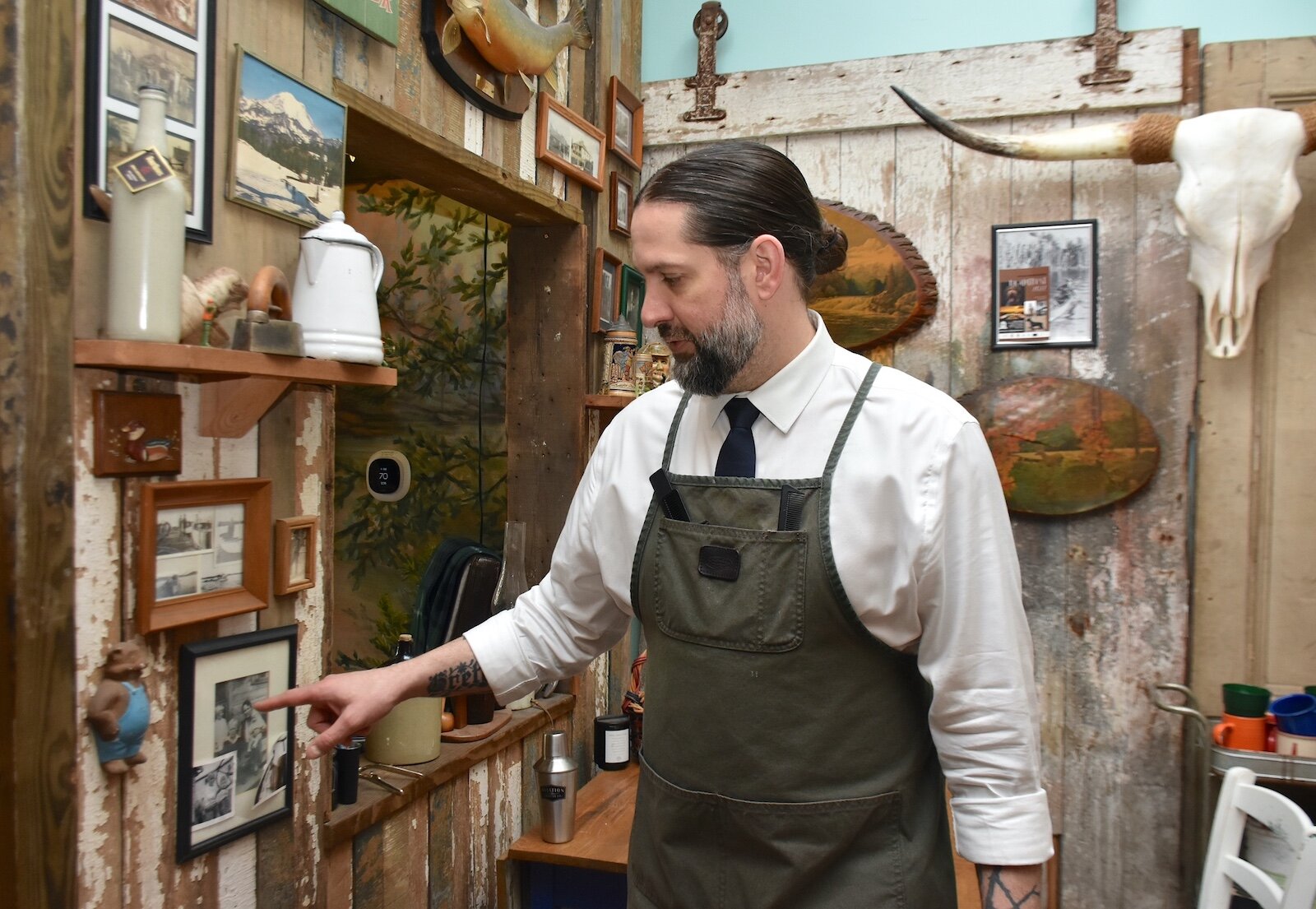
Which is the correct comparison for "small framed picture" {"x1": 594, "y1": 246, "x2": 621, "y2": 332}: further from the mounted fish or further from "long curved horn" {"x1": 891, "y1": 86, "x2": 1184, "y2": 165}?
"long curved horn" {"x1": 891, "y1": 86, "x2": 1184, "y2": 165}

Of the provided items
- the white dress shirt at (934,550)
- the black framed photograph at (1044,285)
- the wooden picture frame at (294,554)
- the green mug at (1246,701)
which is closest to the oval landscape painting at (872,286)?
the black framed photograph at (1044,285)

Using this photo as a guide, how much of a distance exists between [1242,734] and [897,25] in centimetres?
207

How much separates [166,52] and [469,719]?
5.04 ft

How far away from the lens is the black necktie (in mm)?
1361

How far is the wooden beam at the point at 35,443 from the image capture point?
105cm

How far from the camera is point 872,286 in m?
2.80

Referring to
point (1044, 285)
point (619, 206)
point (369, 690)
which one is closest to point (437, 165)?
point (619, 206)

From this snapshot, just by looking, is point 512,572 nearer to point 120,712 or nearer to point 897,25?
point 120,712

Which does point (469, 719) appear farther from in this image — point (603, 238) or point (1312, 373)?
point (1312, 373)

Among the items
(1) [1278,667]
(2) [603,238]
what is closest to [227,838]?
(2) [603,238]

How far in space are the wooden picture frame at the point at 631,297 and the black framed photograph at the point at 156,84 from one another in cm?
152

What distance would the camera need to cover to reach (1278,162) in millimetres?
2285

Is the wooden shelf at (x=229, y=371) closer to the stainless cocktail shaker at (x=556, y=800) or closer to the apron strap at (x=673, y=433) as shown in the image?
the apron strap at (x=673, y=433)

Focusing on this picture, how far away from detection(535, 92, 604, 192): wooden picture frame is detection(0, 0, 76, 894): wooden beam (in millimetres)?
1298
